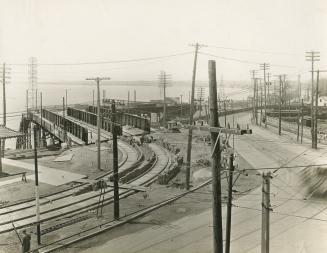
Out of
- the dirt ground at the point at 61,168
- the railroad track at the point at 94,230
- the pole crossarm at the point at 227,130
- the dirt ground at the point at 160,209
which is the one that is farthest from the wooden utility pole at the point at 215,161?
the dirt ground at the point at 61,168

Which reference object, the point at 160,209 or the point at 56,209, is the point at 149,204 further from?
the point at 56,209

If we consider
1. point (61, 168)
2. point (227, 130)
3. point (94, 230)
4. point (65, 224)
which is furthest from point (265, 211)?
point (61, 168)

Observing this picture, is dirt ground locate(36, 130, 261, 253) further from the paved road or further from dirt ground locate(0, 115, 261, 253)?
the paved road

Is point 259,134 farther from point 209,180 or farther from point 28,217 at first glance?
point 28,217

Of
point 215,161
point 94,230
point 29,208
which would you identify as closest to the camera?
point 215,161

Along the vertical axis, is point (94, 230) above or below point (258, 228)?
above

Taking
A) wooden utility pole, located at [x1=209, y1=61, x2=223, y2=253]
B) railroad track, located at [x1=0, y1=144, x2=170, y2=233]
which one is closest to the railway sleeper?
railroad track, located at [x1=0, y1=144, x2=170, y2=233]

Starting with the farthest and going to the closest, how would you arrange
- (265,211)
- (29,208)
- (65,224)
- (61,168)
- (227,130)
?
1. (61,168)
2. (29,208)
3. (65,224)
4. (265,211)
5. (227,130)

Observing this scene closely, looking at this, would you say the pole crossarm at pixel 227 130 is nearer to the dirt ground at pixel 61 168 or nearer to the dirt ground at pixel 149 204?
the dirt ground at pixel 149 204

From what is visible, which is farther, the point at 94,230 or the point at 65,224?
the point at 65,224

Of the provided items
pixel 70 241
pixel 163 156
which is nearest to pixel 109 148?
pixel 163 156
